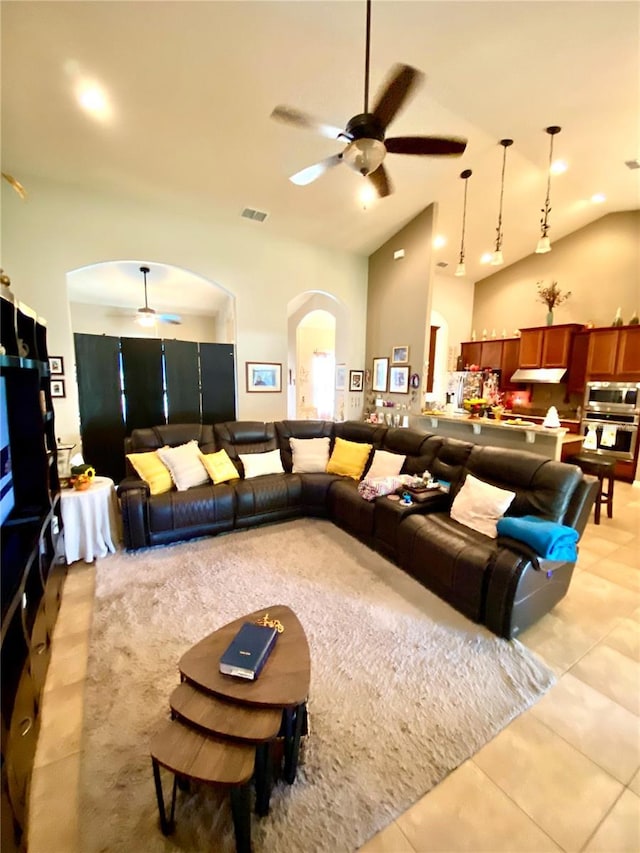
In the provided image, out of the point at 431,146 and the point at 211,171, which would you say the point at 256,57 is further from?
the point at 431,146

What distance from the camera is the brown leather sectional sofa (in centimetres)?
218

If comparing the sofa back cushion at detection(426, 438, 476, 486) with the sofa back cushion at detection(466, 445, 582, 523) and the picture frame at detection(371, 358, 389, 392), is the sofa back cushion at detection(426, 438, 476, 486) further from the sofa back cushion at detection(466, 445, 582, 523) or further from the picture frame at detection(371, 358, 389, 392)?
the picture frame at detection(371, 358, 389, 392)

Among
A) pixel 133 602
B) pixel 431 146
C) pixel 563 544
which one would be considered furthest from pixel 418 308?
pixel 133 602

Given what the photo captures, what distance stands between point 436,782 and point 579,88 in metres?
4.96

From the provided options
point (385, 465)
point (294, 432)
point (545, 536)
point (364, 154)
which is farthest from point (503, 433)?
point (364, 154)

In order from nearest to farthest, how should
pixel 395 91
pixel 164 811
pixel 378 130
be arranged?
pixel 164 811
pixel 395 91
pixel 378 130

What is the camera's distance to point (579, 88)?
9.93ft

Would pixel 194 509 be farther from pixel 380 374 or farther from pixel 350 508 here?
pixel 380 374

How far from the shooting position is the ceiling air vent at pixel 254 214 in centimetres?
438

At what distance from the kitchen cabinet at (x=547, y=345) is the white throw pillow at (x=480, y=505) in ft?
14.8

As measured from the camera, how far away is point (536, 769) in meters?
1.45

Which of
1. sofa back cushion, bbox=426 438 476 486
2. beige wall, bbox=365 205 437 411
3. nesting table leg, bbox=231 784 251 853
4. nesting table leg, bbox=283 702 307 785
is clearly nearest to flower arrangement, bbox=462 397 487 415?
beige wall, bbox=365 205 437 411

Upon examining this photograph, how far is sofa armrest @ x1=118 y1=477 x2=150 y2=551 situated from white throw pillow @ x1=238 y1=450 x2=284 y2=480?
3.43ft

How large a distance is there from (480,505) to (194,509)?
2459 mm
